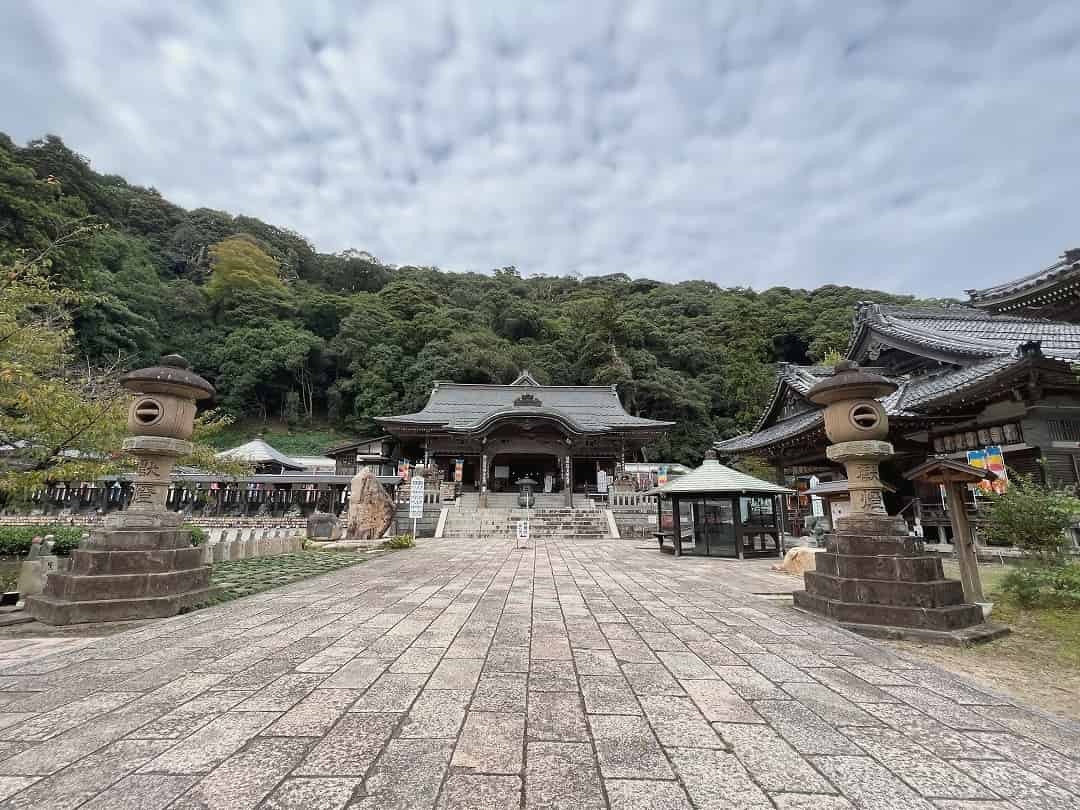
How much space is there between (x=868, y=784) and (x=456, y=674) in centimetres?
214

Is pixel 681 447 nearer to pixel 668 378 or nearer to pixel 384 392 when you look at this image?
pixel 668 378

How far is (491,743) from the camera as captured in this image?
6.66ft

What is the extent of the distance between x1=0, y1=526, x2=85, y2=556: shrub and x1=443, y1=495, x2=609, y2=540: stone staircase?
9.06 m

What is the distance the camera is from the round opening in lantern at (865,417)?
491 centimetres

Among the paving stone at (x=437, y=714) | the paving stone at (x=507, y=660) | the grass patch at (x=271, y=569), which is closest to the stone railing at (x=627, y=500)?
the grass patch at (x=271, y=569)

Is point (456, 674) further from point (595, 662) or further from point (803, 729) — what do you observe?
point (803, 729)

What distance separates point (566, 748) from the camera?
2004mm

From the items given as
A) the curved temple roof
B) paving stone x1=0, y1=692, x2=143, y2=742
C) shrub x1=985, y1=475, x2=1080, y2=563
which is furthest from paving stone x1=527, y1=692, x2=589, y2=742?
the curved temple roof

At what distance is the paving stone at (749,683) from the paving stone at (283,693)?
252cm

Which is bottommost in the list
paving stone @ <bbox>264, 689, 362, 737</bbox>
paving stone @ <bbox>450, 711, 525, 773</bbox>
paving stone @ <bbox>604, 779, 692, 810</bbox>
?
paving stone @ <bbox>264, 689, 362, 737</bbox>

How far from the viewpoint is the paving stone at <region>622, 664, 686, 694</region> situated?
8.85ft

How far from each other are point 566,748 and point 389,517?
43.2ft

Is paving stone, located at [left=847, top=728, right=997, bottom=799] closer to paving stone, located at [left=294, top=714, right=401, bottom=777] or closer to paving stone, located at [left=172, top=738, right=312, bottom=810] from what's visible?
paving stone, located at [left=294, top=714, right=401, bottom=777]

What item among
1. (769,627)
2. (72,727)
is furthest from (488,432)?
(72,727)
